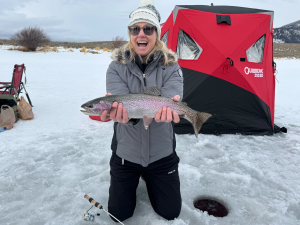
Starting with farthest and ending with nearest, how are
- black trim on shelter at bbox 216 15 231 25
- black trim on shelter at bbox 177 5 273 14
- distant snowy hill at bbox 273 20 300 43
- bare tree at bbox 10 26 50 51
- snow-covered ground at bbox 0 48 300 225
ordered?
distant snowy hill at bbox 273 20 300 43 < bare tree at bbox 10 26 50 51 < black trim on shelter at bbox 177 5 273 14 < black trim on shelter at bbox 216 15 231 25 < snow-covered ground at bbox 0 48 300 225

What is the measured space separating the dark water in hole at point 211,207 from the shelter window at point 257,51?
3.88 m

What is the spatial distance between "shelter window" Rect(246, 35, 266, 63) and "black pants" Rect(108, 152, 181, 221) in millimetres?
3979

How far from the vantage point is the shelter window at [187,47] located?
16.5 ft

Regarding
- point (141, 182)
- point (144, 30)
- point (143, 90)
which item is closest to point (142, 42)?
point (144, 30)

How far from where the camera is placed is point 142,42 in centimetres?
246

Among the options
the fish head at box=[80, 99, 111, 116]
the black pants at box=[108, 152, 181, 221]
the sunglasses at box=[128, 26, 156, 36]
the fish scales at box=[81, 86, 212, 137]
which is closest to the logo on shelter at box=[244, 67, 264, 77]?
the sunglasses at box=[128, 26, 156, 36]

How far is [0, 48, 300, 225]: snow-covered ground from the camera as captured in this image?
2547 millimetres

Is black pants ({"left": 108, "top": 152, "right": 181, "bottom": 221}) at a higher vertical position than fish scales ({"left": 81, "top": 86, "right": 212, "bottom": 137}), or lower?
lower

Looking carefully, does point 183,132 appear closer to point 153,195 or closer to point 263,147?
point 263,147

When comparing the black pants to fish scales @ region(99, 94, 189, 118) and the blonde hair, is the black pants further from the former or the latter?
the blonde hair

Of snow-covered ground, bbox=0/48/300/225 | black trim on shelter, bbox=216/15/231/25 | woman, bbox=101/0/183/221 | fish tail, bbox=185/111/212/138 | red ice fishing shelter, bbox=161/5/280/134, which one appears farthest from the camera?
red ice fishing shelter, bbox=161/5/280/134

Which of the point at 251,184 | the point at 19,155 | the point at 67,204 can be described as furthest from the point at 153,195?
the point at 19,155

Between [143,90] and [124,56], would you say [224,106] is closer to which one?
[143,90]

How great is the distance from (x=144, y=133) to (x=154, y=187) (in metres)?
0.78
